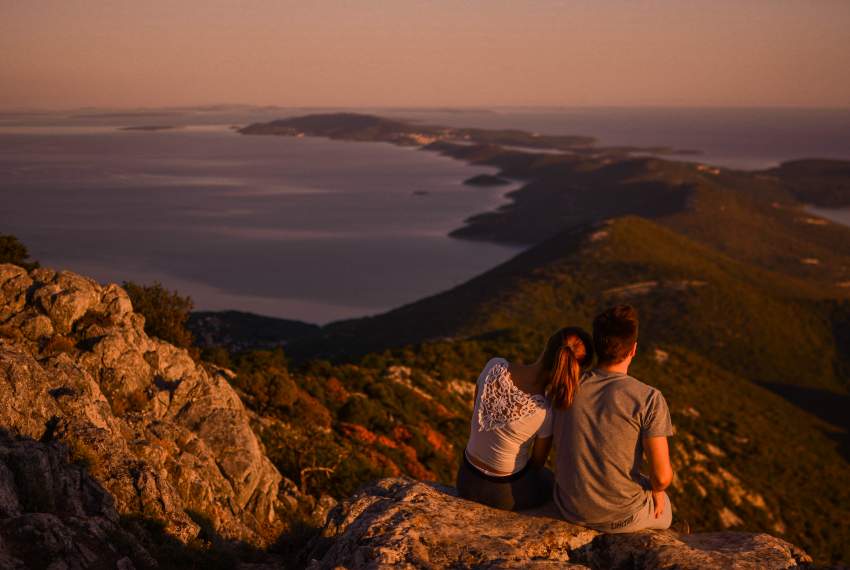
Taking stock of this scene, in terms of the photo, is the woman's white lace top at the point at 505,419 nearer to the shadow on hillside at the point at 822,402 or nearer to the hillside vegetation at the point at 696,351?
the hillside vegetation at the point at 696,351

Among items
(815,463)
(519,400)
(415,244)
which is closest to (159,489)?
(519,400)

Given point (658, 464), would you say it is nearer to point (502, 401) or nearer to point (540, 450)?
point (540, 450)

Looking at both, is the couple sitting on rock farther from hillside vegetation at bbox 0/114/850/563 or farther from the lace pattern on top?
hillside vegetation at bbox 0/114/850/563

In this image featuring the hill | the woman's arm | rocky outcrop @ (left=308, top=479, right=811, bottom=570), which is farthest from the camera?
the hill

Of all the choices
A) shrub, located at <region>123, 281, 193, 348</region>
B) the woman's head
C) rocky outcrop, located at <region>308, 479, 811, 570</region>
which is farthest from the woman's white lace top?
shrub, located at <region>123, 281, 193, 348</region>

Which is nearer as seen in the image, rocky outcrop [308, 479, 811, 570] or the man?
rocky outcrop [308, 479, 811, 570]

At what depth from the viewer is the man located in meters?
6.33

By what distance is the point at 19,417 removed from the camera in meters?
9.44

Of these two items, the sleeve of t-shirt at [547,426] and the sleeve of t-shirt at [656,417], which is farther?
the sleeve of t-shirt at [547,426]

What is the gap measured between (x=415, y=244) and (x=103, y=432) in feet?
616

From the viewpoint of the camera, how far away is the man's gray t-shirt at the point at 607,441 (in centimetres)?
635

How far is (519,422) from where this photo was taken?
6.73 m

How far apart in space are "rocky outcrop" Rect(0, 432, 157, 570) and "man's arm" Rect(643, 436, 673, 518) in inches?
210

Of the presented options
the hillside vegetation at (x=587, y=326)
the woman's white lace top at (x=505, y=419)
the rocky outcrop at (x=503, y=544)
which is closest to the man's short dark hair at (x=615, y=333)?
the woman's white lace top at (x=505, y=419)
